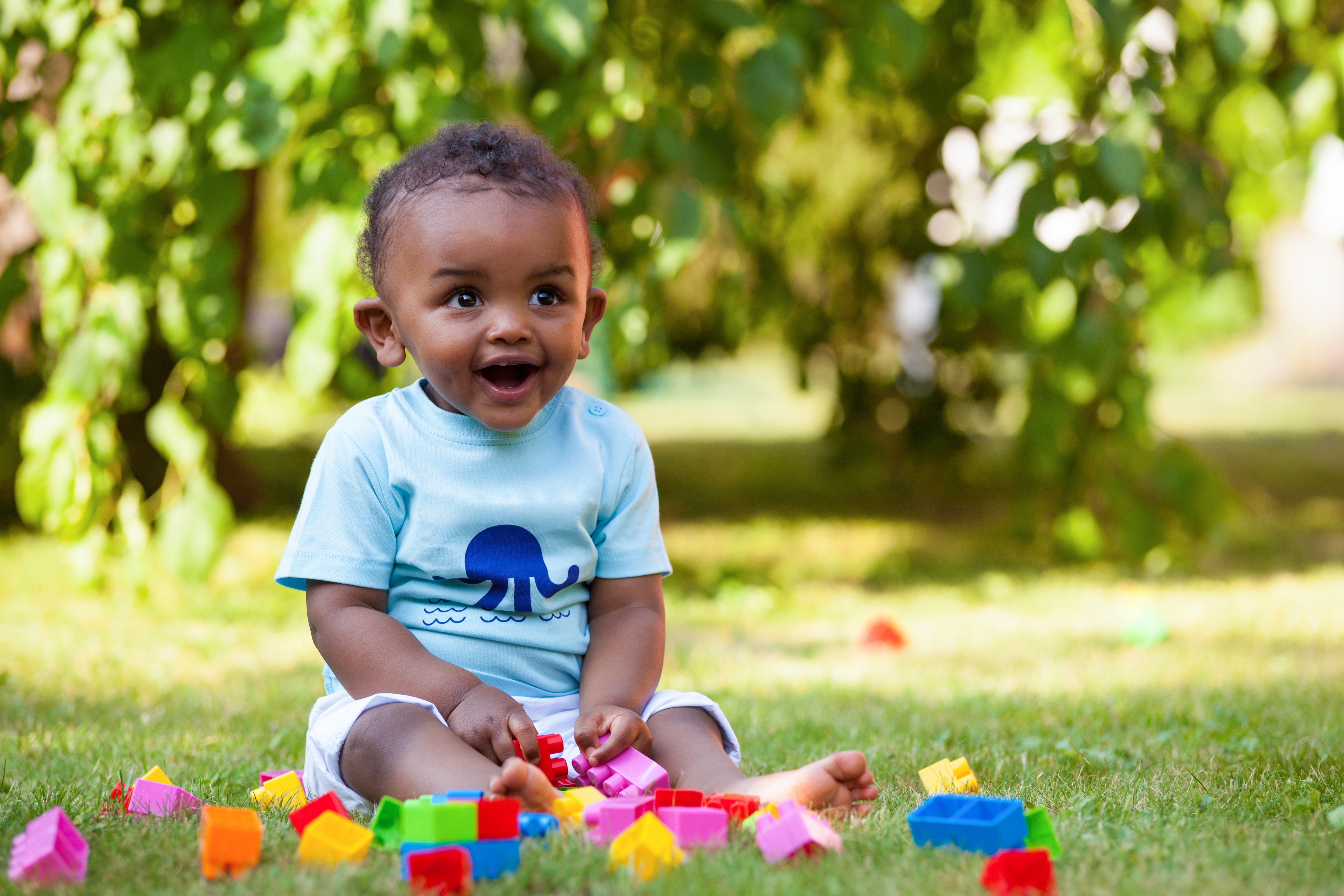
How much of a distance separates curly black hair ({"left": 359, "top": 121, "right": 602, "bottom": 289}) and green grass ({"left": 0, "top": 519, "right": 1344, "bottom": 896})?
824 mm

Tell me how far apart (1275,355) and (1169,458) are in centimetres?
1488

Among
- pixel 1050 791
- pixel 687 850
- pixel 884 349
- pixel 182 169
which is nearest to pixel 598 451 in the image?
pixel 687 850

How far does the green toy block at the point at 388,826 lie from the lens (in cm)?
153

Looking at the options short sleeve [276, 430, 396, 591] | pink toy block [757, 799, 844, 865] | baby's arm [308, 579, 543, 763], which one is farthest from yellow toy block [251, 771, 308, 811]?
pink toy block [757, 799, 844, 865]

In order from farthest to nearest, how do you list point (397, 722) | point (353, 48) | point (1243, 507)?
point (1243, 507), point (353, 48), point (397, 722)

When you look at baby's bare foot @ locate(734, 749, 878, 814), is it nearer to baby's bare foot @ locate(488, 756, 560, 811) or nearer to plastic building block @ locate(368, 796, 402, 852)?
baby's bare foot @ locate(488, 756, 560, 811)

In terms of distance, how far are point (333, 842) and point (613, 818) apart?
0.31 meters

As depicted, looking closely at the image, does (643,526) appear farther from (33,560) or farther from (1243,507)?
(1243,507)

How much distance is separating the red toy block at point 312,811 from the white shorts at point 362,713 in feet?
0.31

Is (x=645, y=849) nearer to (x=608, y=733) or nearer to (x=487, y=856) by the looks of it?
(x=487, y=856)

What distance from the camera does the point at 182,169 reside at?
3469 millimetres

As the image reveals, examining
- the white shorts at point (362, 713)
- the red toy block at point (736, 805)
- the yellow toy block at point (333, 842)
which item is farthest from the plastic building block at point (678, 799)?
the yellow toy block at point (333, 842)

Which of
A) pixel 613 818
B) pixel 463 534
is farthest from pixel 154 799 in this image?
pixel 613 818

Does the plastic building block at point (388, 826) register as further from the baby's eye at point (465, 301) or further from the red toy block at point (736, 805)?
the baby's eye at point (465, 301)
